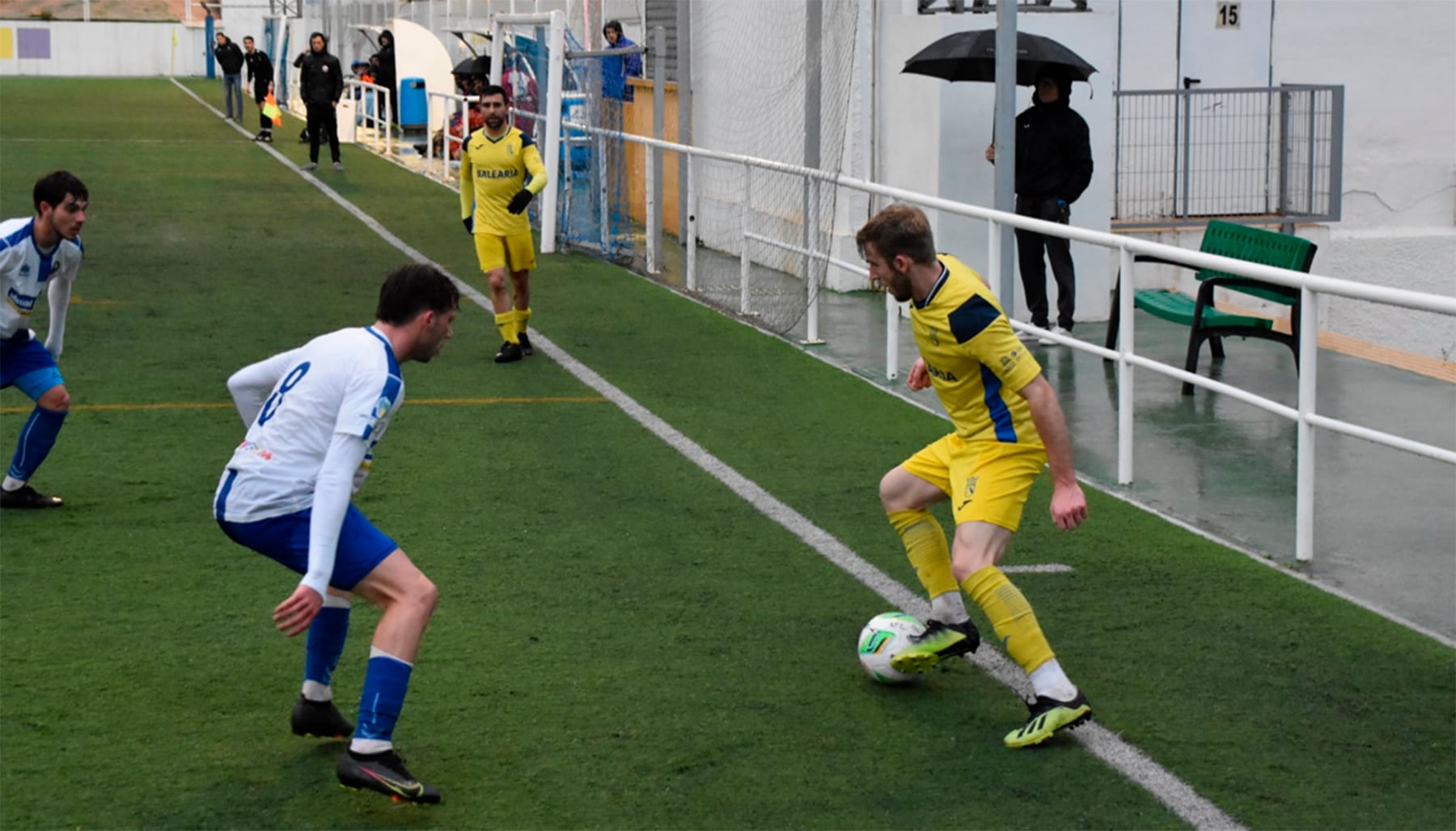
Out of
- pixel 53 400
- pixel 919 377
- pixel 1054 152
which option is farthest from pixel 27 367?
pixel 1054 152

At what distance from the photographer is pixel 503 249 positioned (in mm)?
12922

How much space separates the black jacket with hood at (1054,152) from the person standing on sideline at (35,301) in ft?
24.7

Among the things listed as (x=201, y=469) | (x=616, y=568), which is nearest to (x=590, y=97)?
(x=201, y=469)

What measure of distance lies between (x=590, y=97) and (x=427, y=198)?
512 cm

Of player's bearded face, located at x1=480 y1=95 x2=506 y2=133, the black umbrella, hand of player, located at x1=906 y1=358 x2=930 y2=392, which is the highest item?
the black umbrella

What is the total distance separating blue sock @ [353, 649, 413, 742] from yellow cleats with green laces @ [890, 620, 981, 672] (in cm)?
180

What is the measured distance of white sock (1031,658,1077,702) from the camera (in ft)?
17.8

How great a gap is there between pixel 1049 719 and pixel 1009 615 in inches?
13.1

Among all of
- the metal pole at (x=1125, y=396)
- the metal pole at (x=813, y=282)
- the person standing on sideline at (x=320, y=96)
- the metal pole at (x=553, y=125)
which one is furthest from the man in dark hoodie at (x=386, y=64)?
the metal pole at (x=1125, y=396)

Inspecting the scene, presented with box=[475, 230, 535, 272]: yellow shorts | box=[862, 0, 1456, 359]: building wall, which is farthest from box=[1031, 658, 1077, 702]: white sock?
box=[862, 0, 1456, 359]: building wall

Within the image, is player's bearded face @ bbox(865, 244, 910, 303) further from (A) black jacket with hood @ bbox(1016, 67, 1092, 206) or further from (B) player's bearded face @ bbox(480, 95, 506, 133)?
(A) black jacket with hood @ bbox(1016, 67, 1092, 206)

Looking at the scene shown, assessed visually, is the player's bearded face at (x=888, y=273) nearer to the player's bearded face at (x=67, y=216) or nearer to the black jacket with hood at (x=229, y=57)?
the player's bearded face at (x=67, y=216)

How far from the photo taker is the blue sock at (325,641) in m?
5.25

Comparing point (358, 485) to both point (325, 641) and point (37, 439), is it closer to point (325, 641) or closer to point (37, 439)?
point (325, 641)
